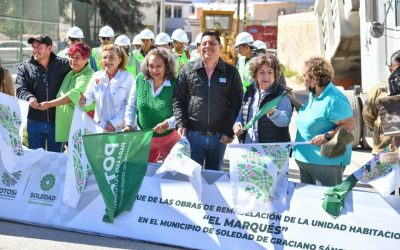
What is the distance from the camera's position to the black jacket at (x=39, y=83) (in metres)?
7.10

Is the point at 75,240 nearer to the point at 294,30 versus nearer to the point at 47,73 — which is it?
the point at 47,73

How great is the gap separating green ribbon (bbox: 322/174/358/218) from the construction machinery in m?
3.45

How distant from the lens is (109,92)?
22.5 ft

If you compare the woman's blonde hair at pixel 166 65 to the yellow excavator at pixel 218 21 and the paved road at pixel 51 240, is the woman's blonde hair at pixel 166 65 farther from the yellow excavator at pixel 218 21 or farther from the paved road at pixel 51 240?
the yellow excavator at pixel 218 21

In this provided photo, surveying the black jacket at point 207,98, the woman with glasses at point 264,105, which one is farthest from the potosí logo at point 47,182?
the woman with glasses at point 264,105

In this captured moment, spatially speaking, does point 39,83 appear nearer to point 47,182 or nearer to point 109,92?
point 109,92

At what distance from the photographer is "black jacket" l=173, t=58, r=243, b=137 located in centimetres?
619

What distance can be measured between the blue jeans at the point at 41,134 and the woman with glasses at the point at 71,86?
16cm

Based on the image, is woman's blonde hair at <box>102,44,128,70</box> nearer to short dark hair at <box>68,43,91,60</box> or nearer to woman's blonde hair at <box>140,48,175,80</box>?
short dark hair at <box>68,43,91,60</box>

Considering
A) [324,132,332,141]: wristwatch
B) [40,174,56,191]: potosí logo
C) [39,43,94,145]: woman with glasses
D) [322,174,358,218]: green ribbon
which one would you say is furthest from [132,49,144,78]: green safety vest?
[322,174,358,218]: green ribbon

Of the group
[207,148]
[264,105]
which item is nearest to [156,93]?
[207,148]

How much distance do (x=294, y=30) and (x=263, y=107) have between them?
21307mm

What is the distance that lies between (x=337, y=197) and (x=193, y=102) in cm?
171

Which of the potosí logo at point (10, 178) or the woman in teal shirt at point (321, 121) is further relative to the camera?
the potosí logo at point (10, 178)
